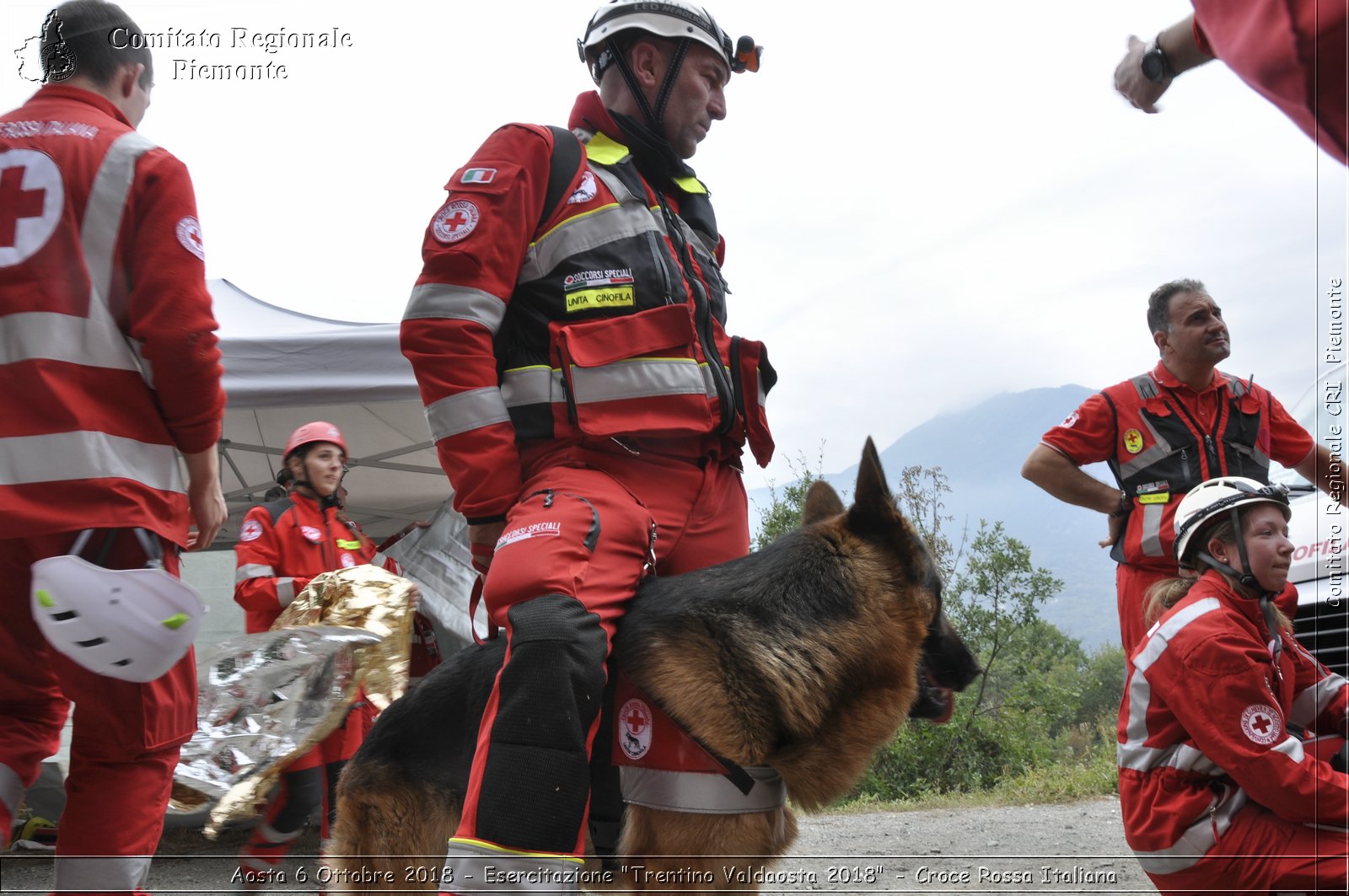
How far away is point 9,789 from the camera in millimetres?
2363

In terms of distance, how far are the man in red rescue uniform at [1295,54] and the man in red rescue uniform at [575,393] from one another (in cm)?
148

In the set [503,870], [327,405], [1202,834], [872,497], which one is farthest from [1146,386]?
[327,405]

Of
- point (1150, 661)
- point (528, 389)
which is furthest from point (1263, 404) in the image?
point (528, 389)

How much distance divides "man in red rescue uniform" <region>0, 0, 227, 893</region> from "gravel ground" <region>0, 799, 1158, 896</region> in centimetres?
245

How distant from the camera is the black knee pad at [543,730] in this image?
1.96 metres

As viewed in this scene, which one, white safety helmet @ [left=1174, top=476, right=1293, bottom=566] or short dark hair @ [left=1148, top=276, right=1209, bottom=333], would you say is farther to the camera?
short dark hair @ [left=1148, top=276, right=1209, bottom=333]

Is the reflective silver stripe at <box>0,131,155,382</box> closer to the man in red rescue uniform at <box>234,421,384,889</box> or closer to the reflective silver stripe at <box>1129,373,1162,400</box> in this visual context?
the man in red rescue uniform at <box>234,421,384,889</box>

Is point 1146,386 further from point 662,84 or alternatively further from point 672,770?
point 672,770

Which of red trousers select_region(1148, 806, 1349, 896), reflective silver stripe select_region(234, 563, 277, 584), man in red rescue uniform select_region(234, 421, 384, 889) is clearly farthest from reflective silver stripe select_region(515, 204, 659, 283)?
reflective silver stripe select_region(234, 563, 277, 584)

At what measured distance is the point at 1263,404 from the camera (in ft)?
16.5

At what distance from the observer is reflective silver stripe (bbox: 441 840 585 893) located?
1923mm

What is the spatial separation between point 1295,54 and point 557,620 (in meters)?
1.55

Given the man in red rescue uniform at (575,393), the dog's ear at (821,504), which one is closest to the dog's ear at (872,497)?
the dog's ear at (821,504)

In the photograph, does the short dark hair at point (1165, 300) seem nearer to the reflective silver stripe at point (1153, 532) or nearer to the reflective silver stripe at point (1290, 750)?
the reflective silver stripe at point (1153, 532)
